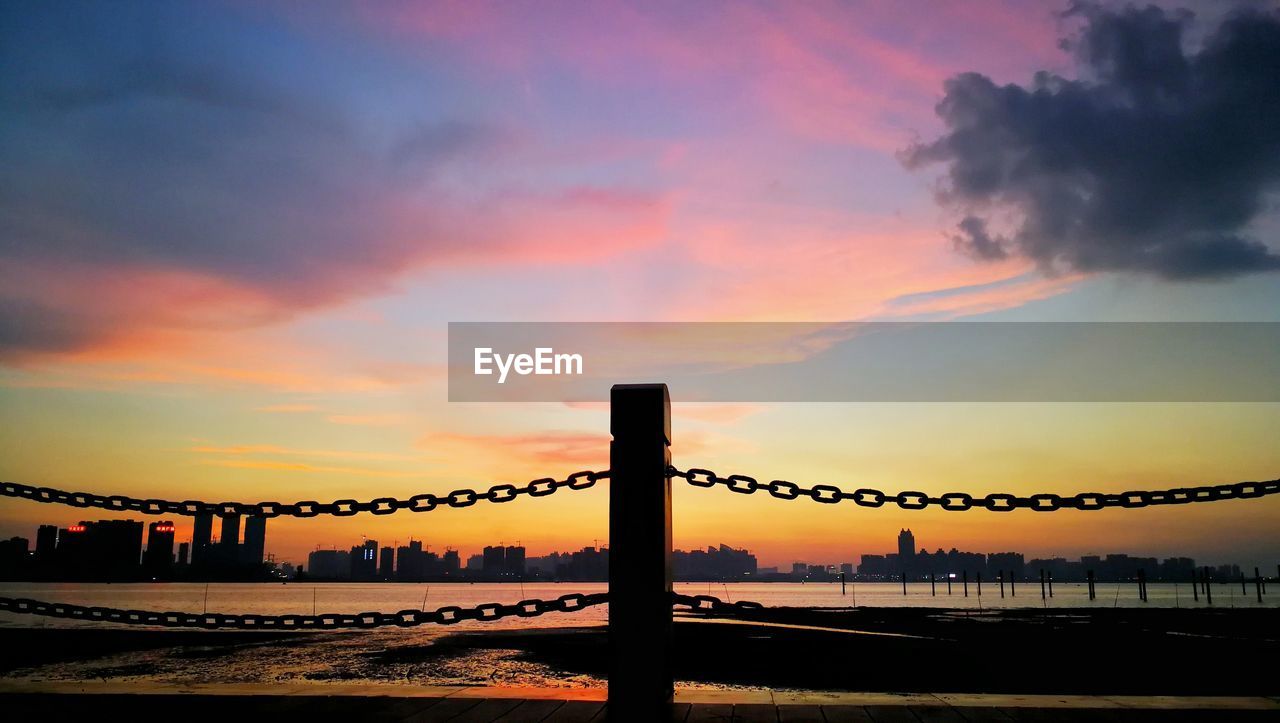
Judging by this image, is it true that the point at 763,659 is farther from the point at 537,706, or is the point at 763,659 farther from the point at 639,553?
the point at 639,553

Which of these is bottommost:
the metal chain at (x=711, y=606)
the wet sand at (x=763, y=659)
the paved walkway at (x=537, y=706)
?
the wet sand at (x=763, y=659)

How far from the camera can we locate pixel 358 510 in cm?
491

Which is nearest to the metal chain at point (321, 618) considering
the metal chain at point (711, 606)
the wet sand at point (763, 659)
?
the metal chain at point (711, 606)

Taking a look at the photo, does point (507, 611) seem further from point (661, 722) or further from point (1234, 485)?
point (1234, 485)

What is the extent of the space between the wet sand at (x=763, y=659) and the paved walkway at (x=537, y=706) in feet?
30.6

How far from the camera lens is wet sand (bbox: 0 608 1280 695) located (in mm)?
19438

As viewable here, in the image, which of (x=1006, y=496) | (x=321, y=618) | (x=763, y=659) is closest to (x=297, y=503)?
(x=321, y=618)

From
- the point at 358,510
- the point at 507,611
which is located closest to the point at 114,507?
the point at 358,510

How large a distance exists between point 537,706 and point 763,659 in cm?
2264

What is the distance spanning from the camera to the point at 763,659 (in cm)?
2550

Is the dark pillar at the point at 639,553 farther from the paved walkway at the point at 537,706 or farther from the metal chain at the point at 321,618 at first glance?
the metal chain at the point at 321,618

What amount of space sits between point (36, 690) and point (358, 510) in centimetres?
205

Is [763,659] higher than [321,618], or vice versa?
[321,618]

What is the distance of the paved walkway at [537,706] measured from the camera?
410 centimetres
